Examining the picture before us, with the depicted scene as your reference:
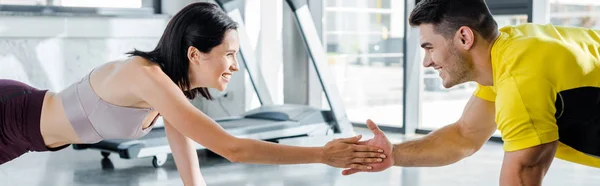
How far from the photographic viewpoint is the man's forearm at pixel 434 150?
7.55 ft

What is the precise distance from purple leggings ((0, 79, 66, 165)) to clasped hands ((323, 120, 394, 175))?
2.73 feet

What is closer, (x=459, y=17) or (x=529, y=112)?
(x=529, y=112)

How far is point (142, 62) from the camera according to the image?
213 cm

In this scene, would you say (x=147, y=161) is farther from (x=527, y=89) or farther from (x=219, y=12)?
(x=527, y=89)

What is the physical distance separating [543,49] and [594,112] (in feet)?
0.62

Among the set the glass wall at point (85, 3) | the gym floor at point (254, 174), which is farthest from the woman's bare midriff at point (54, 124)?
the glass wall at point (85, 3)

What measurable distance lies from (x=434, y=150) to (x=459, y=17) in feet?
1.90

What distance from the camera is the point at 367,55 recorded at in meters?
7.18

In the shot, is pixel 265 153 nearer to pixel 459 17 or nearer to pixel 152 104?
pixel 152 104

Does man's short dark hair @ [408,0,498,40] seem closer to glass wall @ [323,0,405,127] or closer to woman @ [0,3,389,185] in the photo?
woman @ [0,3,389,185]

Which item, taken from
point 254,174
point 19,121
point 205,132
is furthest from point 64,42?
point 205,132

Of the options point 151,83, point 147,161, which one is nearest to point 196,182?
point 151,83

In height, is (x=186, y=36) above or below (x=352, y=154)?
above

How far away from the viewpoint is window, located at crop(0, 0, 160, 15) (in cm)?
611
